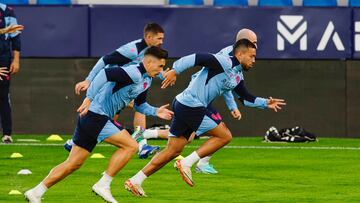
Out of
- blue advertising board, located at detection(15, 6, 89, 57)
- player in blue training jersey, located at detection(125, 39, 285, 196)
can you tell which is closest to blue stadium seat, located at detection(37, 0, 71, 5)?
blue advertising board, located at detection(15, 6, 89, 57)

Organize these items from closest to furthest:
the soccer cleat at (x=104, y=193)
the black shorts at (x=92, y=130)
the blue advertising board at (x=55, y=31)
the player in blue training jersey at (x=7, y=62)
Answer: the soccer cleat at (x=104, y=193)
the black shorts at (x=92, y=130)
the player in blue training jersey at (x=7, y=62)
the blue advertising board at (x=55, y=31)

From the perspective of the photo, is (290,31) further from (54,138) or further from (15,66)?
(15,66)

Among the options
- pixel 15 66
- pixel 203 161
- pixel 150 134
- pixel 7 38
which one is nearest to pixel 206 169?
pixel 203 161

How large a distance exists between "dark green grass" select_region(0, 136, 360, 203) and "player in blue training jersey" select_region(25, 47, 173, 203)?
521mm

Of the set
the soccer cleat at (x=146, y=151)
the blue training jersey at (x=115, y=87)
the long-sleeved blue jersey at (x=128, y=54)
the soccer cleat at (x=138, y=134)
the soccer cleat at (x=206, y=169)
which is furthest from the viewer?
the soccer cleat at (x=146, y=151)

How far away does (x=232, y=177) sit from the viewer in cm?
1788

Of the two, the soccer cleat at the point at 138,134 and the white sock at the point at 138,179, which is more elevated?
the white sock at the point at 138,179

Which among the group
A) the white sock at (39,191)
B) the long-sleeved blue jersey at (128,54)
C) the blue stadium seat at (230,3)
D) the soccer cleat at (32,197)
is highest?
the blue stadium seat at (230,3)

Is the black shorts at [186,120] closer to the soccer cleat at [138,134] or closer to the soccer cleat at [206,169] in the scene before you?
the soccer cleat at [206,169]

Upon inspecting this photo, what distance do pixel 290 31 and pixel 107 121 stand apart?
35.5 ft

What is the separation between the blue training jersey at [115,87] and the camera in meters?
14.9

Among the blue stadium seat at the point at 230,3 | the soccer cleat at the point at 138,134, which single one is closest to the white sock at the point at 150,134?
the soccer cleat at the point at 138,134

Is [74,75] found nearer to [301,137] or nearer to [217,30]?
[217,30]

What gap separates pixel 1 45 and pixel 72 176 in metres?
5.96
